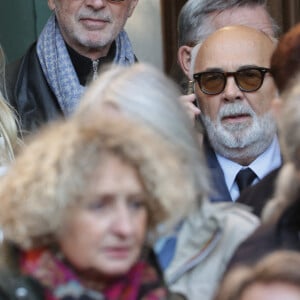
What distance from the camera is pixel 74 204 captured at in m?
3.75

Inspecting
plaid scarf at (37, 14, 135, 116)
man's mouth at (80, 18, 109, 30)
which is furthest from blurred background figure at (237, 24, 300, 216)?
man's mouth at (80, 18, 109, 30)

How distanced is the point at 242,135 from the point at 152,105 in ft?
4.99

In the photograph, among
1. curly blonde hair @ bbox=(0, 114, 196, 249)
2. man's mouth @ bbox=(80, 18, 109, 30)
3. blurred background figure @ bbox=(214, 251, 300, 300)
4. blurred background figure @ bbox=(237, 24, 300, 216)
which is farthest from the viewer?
man's mouth @ bbox=(80, 18, 109, 30)

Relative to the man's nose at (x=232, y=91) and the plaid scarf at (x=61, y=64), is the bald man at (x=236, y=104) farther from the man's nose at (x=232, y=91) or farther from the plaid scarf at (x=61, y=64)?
the plaid scarf at (x=61, y=64)

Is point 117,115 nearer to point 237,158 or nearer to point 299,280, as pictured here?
point 299,280

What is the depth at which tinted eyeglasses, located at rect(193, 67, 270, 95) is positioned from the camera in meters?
5.62

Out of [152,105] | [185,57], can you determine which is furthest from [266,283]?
[185,57]

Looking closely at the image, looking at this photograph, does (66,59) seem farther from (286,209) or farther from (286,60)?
(286,209)

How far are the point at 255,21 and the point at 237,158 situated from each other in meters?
1.22

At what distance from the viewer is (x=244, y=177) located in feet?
18.2

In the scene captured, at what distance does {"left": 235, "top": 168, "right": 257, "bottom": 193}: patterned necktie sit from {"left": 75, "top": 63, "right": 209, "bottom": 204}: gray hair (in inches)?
48.0

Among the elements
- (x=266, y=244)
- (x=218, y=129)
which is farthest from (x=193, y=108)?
(x=266, y=244)

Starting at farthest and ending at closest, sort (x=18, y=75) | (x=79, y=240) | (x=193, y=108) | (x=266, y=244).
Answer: (x=18, y=75) → (x=193, y=108) → (x=266, y=244) → (x=79, y=240)

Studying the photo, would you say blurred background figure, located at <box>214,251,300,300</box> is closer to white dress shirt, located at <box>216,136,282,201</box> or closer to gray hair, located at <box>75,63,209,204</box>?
gray hair, located at <box>75,63,209,204</box>
